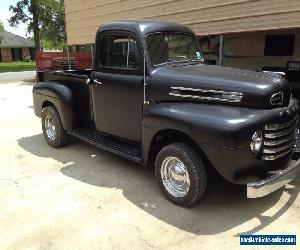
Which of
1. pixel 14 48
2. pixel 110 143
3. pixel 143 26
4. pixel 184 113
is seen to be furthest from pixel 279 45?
pixel 14 48

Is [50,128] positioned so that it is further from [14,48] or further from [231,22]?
[14,48]

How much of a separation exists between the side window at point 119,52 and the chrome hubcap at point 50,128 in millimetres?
1920

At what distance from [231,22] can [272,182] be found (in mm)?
5297

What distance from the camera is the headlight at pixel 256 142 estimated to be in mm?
3758

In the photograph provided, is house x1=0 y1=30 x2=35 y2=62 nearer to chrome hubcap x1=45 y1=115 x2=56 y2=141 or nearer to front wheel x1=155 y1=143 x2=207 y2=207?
chrome hubcap x1=45 y1=115 x2=56 y2=141

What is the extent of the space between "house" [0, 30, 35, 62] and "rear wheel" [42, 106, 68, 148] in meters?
54.8

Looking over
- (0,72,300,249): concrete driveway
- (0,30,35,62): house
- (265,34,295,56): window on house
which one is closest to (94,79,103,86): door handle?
(0,72,300,249): concrete driveway

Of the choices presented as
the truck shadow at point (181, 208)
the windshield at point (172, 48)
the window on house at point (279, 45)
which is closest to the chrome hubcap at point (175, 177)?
the truck shadow at point (181, 208)

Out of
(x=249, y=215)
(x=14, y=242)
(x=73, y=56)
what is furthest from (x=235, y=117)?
(x=73, y=56)

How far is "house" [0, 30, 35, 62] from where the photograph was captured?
5800cm

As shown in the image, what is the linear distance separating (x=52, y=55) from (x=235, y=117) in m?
12.7

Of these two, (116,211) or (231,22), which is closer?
(116,211)

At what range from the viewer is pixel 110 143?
5520mm

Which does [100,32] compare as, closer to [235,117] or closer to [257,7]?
[235,117]
